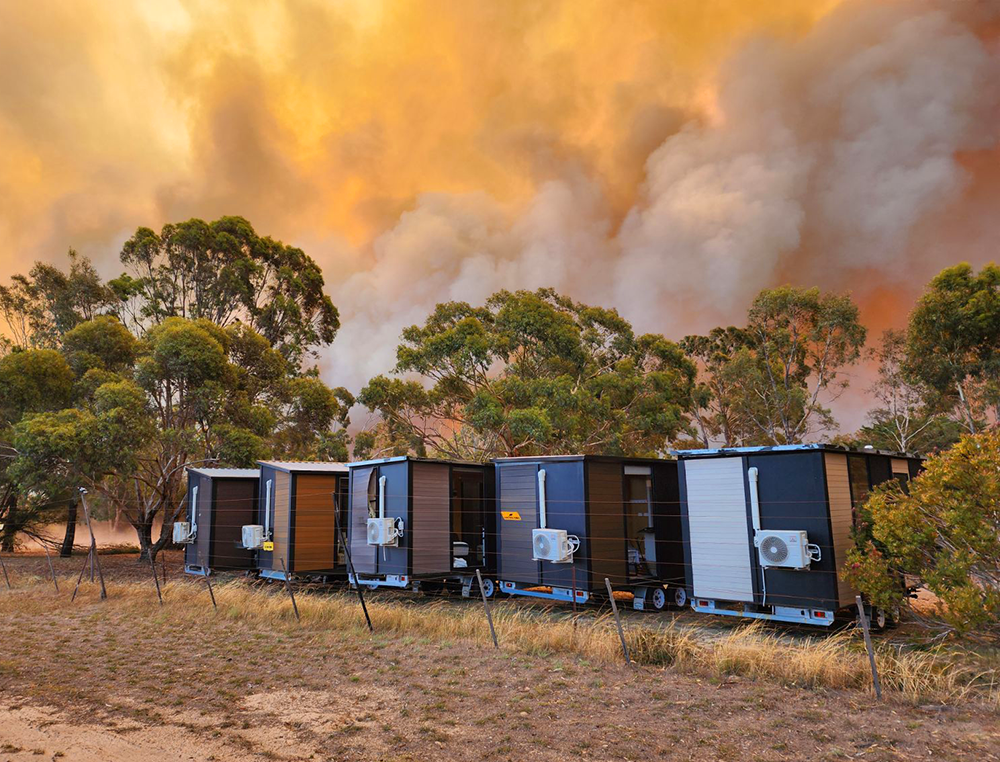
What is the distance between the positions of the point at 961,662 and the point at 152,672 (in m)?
8.94

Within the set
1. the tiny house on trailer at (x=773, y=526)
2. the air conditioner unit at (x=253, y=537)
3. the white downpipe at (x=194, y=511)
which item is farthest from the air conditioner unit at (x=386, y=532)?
the white downpipe at (x=194, y=511)

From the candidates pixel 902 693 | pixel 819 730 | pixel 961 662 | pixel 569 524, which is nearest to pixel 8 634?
pixel 569 524

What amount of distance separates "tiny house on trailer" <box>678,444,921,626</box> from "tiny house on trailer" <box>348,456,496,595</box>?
4794 mm

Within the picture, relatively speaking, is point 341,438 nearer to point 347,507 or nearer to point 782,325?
point 347,507

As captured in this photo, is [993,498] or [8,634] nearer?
[993,498]

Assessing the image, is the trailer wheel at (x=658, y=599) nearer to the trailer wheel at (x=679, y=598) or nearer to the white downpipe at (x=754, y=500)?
the trailer wheel at (x=679, y=598)

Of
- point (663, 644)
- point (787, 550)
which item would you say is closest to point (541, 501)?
point (787, 550)

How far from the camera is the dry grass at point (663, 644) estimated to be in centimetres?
665

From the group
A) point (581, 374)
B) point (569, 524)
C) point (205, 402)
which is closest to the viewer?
point (569, 524)

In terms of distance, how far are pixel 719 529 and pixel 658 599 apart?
109 inches

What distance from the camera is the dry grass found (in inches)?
262

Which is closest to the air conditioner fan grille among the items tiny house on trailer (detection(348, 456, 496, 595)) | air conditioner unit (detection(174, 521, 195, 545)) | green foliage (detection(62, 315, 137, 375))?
tiny house on trailer (detection(348, 456, 496, 595))

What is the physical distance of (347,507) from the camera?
53.6 ft

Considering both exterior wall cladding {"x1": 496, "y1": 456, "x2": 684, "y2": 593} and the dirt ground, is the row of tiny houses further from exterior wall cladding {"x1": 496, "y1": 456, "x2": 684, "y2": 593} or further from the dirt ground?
the dirt ground
